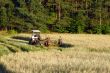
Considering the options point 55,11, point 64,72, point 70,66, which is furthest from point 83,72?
point 55,11

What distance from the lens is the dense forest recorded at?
65.1 m

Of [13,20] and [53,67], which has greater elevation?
[53,67]

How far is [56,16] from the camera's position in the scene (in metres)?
69.5

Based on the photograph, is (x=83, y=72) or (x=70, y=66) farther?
(x=70, y=66)

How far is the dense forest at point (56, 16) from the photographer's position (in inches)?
2564

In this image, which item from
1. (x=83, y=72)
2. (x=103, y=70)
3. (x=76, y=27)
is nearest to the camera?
(x=83, y=72)

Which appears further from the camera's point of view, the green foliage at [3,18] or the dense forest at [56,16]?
the green foliage at [3,18]

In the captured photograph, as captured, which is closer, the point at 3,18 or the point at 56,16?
the point at 3,18

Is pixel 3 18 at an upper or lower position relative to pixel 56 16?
upper

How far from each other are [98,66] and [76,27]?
51062mm

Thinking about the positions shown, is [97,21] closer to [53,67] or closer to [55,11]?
[55,11]

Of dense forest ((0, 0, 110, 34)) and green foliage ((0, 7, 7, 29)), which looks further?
green foliage ((0, 7, 7, 29))

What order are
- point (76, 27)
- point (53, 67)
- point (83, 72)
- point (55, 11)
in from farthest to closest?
point (55, 11), point (76, 27), point (53, 67), point (83, 72)

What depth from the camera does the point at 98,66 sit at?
536 inches
